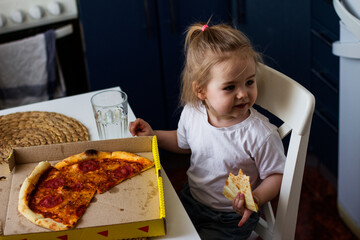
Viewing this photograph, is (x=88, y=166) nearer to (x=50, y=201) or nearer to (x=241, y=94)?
(x=50, y=201)

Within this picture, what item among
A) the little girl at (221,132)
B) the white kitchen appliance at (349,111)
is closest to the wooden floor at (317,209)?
the white kitchen appliance at (349,111)

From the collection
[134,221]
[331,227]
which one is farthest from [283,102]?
[331,227]

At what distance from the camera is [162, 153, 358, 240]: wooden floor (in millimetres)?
2006

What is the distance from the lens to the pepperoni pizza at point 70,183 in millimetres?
933

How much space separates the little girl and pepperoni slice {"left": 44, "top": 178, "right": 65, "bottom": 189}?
281 mm

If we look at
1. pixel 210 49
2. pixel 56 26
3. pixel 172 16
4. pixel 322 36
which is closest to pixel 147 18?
pixel 172 16

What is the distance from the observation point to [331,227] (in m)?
2.05

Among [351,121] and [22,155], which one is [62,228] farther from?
[351,121]

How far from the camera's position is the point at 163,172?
115 cm

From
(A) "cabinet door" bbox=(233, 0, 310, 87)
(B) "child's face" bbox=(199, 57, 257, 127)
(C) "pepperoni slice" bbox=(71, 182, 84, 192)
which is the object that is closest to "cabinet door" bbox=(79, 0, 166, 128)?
(A) "cabinet door" bbox=(233, 0, 310, 87)

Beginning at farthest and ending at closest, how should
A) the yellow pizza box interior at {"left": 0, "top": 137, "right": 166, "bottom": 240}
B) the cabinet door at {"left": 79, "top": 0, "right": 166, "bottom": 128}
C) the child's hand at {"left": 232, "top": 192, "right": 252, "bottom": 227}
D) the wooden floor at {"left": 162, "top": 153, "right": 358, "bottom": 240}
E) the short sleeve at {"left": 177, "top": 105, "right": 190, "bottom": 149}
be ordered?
the cabinet door at {"left": 79, "top": 0, "right": 166, "bottom": 128}
the wooden floor at {"left": 162, "top": 153, "right": 358, "bottom": 240}
the short sleeve at {"left": 177, "top": 105, "right": 190, "bottom": 149}
the child's hand at {"left": 232, "top": 192, "right": 252, "bottom": 227}
the yellow pizza box interior at {"left": 0, "top": 137, "right": 166, "bottom": 240}

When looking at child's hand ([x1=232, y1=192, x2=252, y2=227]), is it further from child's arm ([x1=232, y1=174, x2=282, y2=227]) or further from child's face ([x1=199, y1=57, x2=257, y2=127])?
child's face ([x1=199, y1=57, x2=257, y2=127])

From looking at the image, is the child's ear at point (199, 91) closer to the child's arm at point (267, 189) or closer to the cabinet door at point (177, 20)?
the child's arm at point (267, 189)

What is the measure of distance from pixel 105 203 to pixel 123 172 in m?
0.10
